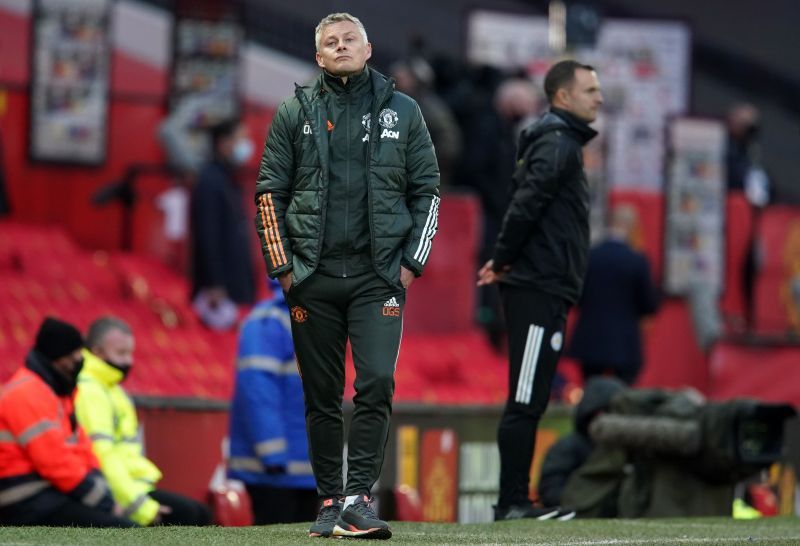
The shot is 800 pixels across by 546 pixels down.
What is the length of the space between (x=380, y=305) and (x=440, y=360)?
28.5ft

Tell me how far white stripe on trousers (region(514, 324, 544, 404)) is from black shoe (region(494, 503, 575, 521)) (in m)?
0.48

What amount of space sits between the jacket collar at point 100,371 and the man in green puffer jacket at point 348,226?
7.75 ft

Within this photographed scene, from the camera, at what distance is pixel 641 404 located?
35.2 ft

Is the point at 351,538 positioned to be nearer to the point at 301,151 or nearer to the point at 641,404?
the point at 301,151

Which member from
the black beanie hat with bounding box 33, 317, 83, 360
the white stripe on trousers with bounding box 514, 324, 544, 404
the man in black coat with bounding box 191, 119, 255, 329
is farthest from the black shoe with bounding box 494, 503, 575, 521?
the man in black coat with bounding box 191, 119, 255, 329

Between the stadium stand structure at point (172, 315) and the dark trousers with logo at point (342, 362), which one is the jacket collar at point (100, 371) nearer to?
the dark trousers with logo at point (342, 362)

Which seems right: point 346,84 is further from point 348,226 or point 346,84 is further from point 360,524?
point 360,524

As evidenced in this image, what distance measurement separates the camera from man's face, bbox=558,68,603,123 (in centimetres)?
940

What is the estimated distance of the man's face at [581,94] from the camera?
30.8ft

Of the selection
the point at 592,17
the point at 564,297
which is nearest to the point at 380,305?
the point at 564,297

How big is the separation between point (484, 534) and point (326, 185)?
1597 mm

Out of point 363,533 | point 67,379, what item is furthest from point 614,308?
point 363,533

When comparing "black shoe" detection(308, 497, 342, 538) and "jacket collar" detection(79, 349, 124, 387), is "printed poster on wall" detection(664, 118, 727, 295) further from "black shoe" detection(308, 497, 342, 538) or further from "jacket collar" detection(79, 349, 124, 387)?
"black shoe" detection(308, 497, 342, 538)

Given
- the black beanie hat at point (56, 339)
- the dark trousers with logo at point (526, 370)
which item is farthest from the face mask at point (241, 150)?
the dark trousers with logo at point (526, 370)
